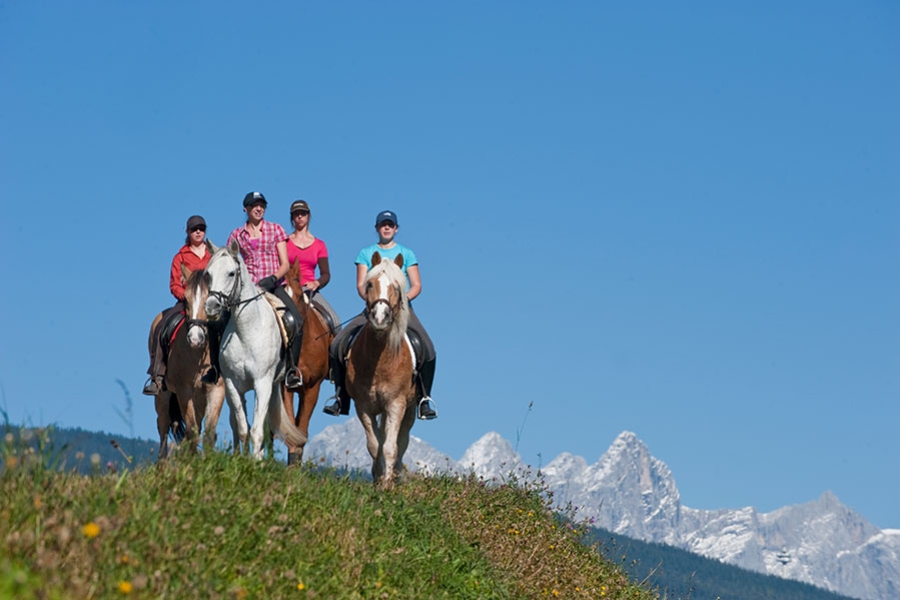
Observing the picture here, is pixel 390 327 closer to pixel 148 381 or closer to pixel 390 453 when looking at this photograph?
pixel 390 453

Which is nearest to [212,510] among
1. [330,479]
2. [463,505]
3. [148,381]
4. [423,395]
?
[330,479]

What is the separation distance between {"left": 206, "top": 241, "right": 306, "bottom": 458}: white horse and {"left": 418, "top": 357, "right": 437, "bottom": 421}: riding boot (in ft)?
6.30

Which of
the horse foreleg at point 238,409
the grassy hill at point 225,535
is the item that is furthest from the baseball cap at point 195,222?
the grassy hill at point 225,535

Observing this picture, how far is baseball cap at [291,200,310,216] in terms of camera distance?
60.1 feet

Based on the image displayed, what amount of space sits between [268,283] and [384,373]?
2128 mm

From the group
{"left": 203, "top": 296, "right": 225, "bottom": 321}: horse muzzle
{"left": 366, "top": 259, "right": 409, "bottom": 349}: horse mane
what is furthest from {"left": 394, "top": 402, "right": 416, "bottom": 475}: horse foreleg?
{"left": 203, "top": 296, "right": 225, "bottom": 321}: horse muzzle

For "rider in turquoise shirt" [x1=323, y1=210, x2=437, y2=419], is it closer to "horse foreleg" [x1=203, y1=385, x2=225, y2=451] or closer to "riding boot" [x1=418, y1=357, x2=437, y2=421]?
"riding boot" [x1=418, y1=357, x2=437, y2=421]

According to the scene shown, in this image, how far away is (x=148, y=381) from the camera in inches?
727

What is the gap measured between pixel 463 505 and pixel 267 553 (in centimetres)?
656

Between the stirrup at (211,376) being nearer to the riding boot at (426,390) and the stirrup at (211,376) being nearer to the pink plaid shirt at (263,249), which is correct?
the pink plaid shirt at (263,249)

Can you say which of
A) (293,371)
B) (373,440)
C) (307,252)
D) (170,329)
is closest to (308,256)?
(307,252)

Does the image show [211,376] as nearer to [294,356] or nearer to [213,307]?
[294,356]

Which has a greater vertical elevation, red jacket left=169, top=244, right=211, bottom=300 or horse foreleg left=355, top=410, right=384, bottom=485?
red jacket left=169, top=244, right=211, bottom=300

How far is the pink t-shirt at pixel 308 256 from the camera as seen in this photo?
18.2m
